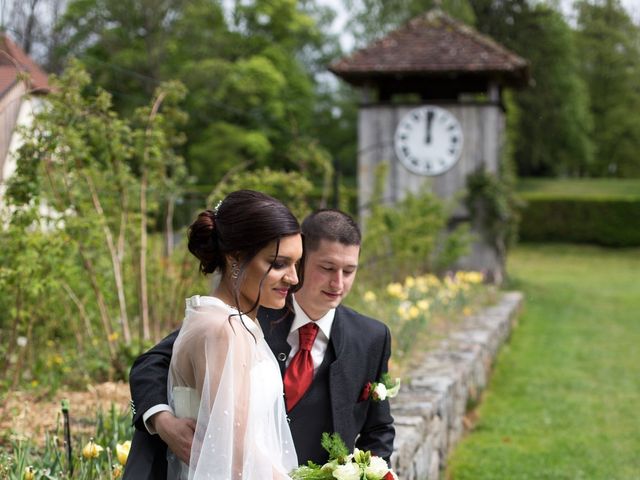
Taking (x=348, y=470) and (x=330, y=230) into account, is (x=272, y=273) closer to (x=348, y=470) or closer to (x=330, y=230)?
(x=348, y=470)

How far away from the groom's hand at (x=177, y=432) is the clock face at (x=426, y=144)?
11817 millimetres

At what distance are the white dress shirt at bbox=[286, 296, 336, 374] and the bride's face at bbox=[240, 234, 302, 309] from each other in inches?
29.8

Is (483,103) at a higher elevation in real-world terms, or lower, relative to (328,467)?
higher

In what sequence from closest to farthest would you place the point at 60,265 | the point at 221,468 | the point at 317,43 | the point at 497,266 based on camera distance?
the point at 221,468 < the point at 60,265 < the point at 497,266 < the point at 317,43

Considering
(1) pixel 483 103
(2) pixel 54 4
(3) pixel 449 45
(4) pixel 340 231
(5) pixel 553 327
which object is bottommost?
(5) pixel 553 327

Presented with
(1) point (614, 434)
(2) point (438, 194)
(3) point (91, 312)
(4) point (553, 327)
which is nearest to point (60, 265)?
(3) point (91, 312)

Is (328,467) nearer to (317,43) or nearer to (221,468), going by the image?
(221,468)

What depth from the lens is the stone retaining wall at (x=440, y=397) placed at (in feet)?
15.3

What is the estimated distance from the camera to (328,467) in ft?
8.07

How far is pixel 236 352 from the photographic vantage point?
215 centimetres

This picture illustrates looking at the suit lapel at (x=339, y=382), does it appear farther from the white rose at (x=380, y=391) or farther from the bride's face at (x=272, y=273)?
the bride's face at (x=272, y=273)

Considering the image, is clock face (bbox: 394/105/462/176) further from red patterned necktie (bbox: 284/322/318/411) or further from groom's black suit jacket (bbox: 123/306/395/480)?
red patterned necktie (bbox: 284/322/318/411)

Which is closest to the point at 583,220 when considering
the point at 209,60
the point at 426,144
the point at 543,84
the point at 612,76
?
the point at 543,84

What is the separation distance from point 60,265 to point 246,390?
129 inches
